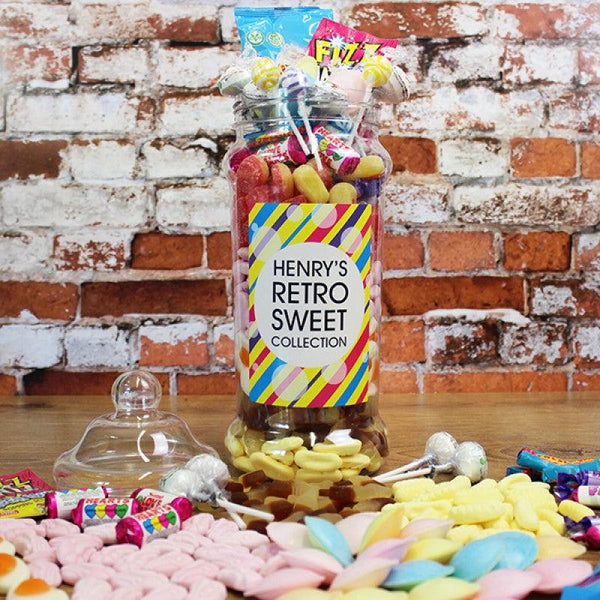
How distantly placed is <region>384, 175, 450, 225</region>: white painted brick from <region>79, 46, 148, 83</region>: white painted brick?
42cm

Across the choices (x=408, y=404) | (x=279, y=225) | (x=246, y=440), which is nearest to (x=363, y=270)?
(x=279, y=225)

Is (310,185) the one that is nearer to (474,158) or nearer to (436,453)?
(436,453)

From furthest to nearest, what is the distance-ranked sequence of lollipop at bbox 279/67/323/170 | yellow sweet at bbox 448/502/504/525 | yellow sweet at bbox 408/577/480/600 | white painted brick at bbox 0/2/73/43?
white painted brick at bbox 0/2/73/43
lollipop at bbox 279/67/323/170
yellow sweet at bbox 448/502/504/525
yellow sweet at bbox 408/577/480/600

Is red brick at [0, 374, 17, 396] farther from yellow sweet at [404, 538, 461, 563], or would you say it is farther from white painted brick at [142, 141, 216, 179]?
yellow sweet at [404, 538, 461, 563]

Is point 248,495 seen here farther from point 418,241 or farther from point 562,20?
point 562,20

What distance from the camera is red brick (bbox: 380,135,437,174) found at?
1.28 metres

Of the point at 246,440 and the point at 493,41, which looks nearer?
the point at 246,440

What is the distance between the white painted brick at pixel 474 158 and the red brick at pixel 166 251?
40 cm

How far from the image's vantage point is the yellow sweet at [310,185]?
767 millimetres

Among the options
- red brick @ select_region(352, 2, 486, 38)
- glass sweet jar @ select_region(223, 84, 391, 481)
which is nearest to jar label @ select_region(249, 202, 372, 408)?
glass sweet jar @ select_region(223, 84, 391, 481)

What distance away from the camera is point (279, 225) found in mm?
783

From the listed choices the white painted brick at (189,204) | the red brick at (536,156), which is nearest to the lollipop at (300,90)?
the white painted brick at (189,204)

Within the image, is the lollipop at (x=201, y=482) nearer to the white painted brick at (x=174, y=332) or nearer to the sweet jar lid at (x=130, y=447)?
the sweet jar lid at (x=130, y=447)

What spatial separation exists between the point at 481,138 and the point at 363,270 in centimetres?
58
